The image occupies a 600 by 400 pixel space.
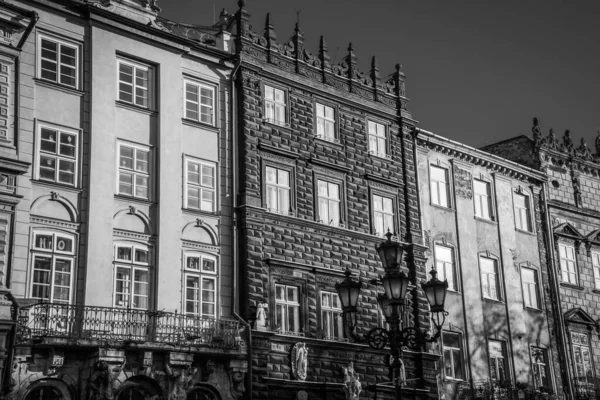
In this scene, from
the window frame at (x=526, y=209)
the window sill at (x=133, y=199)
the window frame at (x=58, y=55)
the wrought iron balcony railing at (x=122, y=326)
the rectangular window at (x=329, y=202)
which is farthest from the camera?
the window frame at (x=526, y=209)

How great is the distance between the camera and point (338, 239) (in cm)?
3212

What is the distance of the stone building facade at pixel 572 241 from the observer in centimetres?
3962

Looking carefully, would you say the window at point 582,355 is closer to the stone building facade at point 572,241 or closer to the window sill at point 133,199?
the stone building facade at point 572,241

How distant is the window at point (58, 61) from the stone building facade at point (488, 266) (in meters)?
15.0

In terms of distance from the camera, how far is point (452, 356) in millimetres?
34906

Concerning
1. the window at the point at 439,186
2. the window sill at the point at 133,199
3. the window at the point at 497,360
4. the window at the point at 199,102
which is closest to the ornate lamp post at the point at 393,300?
the window sill at the point at 133,199

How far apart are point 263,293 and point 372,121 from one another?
9528 mm

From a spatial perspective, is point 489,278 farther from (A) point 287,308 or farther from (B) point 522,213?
(A) point 287,308

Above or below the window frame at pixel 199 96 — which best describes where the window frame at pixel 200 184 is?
below

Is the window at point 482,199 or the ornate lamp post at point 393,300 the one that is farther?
the window at point 482,199

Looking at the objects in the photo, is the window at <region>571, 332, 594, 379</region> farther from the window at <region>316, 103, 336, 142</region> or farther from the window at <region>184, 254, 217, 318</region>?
the window at <region>184, 254, 217, 318</region>

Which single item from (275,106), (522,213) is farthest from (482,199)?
(275,106)

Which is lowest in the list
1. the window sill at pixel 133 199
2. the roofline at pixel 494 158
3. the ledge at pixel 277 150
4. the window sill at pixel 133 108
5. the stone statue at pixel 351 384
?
the stone statue at pixel 351 384

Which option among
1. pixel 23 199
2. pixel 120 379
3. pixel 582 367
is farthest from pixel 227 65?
pixel 582 367
